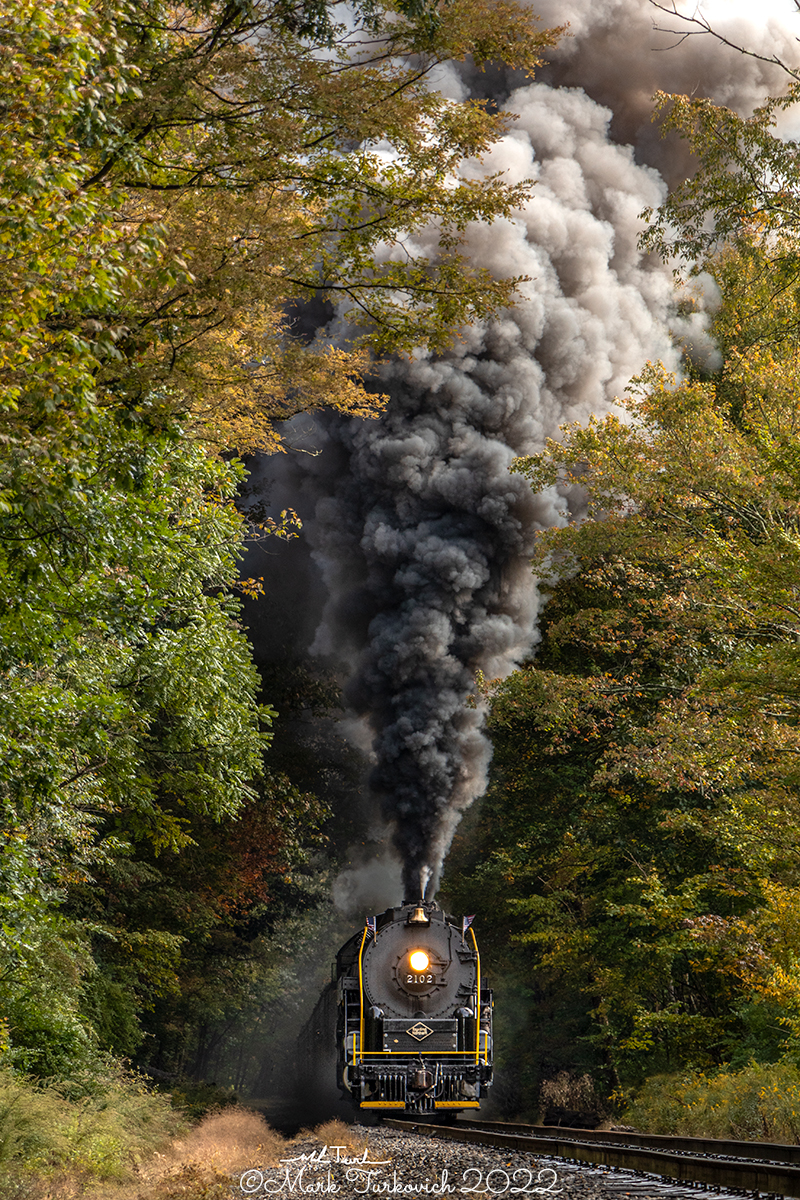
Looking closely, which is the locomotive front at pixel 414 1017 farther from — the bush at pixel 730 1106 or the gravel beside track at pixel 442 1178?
the gravel beside track at pixel 442 1178

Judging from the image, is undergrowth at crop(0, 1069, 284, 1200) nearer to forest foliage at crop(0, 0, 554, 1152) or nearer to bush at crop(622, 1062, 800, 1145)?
forest foliage at crop(0, 0, 554, 1152)

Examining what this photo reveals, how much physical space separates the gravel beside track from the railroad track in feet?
1.02

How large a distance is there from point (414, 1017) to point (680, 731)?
5171mm

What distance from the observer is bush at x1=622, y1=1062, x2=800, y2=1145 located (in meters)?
8.88

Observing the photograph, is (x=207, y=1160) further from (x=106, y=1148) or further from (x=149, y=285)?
(x=149, y=285)

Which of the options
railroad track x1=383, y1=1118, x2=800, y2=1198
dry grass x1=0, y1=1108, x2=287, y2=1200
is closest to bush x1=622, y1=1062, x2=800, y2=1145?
railroad track x1=383, y1=1118, x2=800, y2=1198

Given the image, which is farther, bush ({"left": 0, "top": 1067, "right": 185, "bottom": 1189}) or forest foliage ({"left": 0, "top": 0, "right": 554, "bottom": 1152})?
bush ({"left": 0, "top": 1067, "right": 185, "bottom": 1189})

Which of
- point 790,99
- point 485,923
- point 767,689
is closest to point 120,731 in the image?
point 767,689

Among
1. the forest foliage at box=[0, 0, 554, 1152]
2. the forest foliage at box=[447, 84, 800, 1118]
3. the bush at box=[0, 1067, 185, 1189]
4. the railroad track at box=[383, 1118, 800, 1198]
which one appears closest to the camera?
the forest foliage at box=[0, 0, 554, 1152]

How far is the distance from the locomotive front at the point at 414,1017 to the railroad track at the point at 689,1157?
1450mm

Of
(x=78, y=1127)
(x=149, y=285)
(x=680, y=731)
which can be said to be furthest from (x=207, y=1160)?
(x=680, y=731)

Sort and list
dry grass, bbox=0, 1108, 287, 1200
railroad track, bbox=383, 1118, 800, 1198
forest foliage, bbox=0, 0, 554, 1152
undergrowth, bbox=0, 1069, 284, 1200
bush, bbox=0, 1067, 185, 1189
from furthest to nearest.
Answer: bush, bbox=0, 1067, 185, 1189, undergrowth, bbox=0, 1069, 284, 1200, dry grass, bbox=0, 1108, 287, 1200, railroad track, bbox=383, 1118, 800, 1198, forest foliage, bbox=0, 0, 554, 1152

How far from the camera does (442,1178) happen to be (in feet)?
19.8

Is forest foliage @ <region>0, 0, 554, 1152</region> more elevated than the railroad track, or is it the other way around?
forest foliage @ <region>0, 0, 554, 1152</region>
